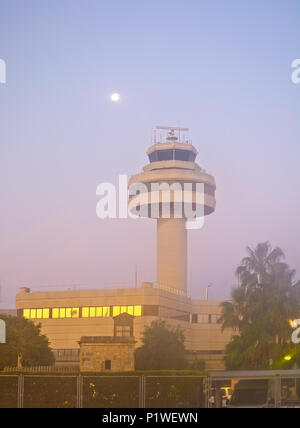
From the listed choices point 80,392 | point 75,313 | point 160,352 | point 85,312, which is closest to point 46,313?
point 75,313

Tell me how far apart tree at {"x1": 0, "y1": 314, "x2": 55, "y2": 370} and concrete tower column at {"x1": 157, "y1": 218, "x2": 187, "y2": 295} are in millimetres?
51393

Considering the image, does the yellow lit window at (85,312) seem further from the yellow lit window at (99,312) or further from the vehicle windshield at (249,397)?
the vehicle windshield at (249,397)

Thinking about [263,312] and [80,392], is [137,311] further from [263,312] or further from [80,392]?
[80,392]

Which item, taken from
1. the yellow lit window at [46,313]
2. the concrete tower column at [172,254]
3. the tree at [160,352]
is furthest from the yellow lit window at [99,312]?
the tree at [160,352]

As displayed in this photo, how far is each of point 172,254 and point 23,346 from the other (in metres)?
62.2

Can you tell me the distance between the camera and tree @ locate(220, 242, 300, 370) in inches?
2625

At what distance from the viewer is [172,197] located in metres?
135

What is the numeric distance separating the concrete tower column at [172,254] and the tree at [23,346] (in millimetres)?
51393

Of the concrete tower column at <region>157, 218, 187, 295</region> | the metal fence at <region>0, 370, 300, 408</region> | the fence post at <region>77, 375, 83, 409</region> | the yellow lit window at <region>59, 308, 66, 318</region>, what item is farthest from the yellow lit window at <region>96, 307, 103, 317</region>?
the fence post at <region>77, 375, 83, 409</region>

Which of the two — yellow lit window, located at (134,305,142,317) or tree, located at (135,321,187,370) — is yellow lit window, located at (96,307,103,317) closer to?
yellow lit window, located at (134,305,142,317)

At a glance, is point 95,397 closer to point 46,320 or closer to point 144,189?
point 46,320

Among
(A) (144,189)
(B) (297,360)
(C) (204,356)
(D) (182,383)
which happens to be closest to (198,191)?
(A) (144,189)

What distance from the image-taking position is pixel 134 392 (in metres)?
46.0

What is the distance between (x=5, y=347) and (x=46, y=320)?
43.5 metres
